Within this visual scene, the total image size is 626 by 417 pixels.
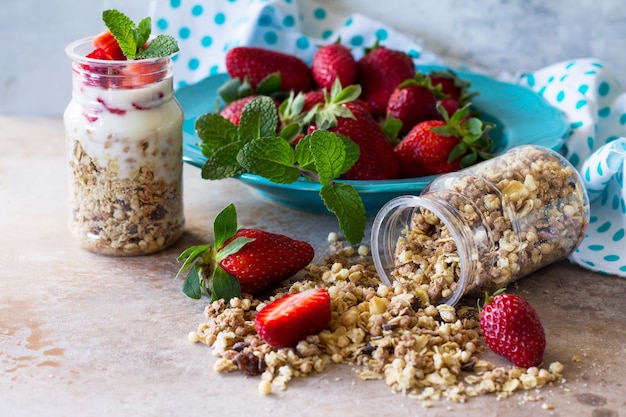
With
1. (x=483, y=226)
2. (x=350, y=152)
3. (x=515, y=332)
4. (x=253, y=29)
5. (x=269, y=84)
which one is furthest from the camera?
(x=253, y=29)

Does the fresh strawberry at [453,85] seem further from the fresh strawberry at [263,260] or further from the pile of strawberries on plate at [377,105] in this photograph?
the fresh strawberry at [263,260]

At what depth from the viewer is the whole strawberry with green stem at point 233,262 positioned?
Result: 1097mm

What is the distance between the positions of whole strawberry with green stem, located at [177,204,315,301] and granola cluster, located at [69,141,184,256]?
5.2 inches

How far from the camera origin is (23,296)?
1.13 meters

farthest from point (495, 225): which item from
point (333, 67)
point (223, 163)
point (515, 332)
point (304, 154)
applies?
point (333, 67)

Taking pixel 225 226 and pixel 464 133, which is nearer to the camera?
pixel 225 226

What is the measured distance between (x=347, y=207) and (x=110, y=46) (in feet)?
1.25

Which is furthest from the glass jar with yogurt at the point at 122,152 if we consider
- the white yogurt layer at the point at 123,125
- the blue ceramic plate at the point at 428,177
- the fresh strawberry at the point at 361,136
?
the fresh strawberry at the point at 361,136

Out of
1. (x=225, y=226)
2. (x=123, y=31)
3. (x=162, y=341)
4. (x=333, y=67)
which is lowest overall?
(x=162, y=341)

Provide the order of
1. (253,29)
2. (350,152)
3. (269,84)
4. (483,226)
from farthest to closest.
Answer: (253,29)
(269,84)
(350,152)
(483,226)

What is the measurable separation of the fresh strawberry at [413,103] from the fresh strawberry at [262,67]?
7.3 inches

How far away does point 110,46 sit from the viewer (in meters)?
1.15

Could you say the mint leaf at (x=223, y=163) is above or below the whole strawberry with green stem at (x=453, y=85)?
below

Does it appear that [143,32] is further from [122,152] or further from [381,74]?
[381,74]
